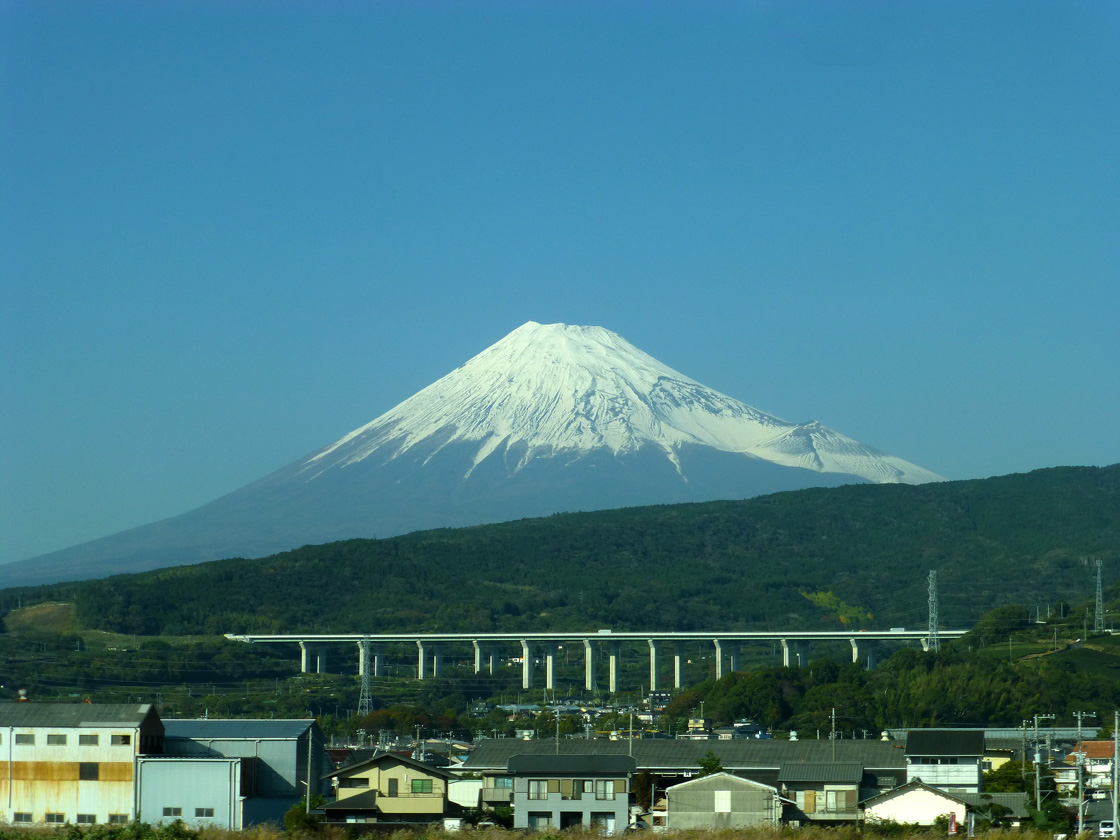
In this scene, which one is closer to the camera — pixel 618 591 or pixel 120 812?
pixel 120 812

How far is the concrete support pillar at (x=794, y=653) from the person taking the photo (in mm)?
138125

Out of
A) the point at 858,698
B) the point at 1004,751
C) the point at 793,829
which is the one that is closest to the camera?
the point at 793,829

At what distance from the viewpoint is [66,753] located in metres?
40.0

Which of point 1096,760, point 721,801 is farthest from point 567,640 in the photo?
point 721,801

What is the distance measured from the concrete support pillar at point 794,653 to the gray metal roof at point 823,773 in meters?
89.0

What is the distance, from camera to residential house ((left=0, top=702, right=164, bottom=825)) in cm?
3950

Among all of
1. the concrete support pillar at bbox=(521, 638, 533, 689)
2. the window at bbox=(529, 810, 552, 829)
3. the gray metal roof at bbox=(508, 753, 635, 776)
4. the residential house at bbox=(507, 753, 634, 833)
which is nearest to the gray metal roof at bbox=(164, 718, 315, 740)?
the gray metal roof at bbox=(508, 753, 635, 776)

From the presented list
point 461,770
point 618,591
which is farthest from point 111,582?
point 461,770

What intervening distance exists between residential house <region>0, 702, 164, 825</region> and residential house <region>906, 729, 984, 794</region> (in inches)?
861

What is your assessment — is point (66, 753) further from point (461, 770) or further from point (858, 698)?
point (858, 698)

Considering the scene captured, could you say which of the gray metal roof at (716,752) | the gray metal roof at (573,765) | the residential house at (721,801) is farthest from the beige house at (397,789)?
the gray metal roof at (716,752)

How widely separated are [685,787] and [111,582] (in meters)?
120

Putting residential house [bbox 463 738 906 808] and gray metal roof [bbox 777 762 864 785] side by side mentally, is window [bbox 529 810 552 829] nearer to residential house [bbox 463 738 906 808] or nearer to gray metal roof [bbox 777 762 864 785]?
residential house [bbox 463 738 906 808]

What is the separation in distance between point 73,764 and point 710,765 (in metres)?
17.7
